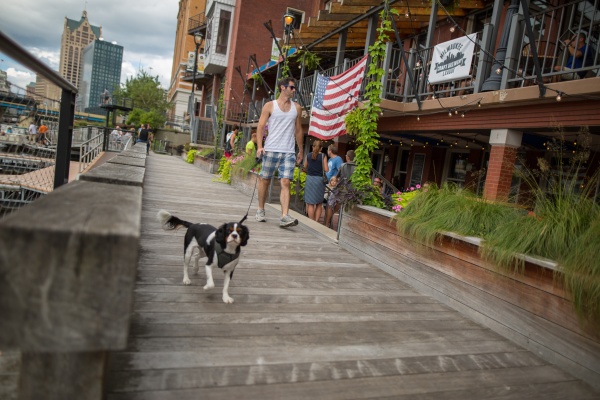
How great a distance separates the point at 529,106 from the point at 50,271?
305 inches

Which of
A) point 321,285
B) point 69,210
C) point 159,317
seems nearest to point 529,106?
point 321,285

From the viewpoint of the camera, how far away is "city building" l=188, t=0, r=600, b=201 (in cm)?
634

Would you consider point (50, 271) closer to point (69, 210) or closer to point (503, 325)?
point (69, 210)

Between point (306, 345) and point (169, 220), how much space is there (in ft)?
5.09

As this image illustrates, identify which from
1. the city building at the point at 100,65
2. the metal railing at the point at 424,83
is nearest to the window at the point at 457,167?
the metal railing at the point at 424,83

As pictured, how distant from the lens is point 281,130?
18.1 ft

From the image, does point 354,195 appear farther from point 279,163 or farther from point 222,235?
point 222,235

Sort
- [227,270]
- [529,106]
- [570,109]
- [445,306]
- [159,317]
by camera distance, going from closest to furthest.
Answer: [159,317] < [227,270] < [445,306] < [570,109] < [529,106]

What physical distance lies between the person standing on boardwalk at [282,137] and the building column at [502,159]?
3.96m

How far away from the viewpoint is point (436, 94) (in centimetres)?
898

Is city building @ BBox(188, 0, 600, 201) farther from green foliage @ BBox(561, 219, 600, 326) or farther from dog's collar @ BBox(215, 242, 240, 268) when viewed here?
dog's collar @ BBox(215, 242, 240, 268)

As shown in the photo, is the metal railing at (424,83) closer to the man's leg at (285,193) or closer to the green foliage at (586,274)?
the man's leg at (285,193)

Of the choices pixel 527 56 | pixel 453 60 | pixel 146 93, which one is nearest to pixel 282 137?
pixel 453 60

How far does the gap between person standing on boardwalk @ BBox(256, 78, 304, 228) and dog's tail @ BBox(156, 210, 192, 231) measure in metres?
2.37
